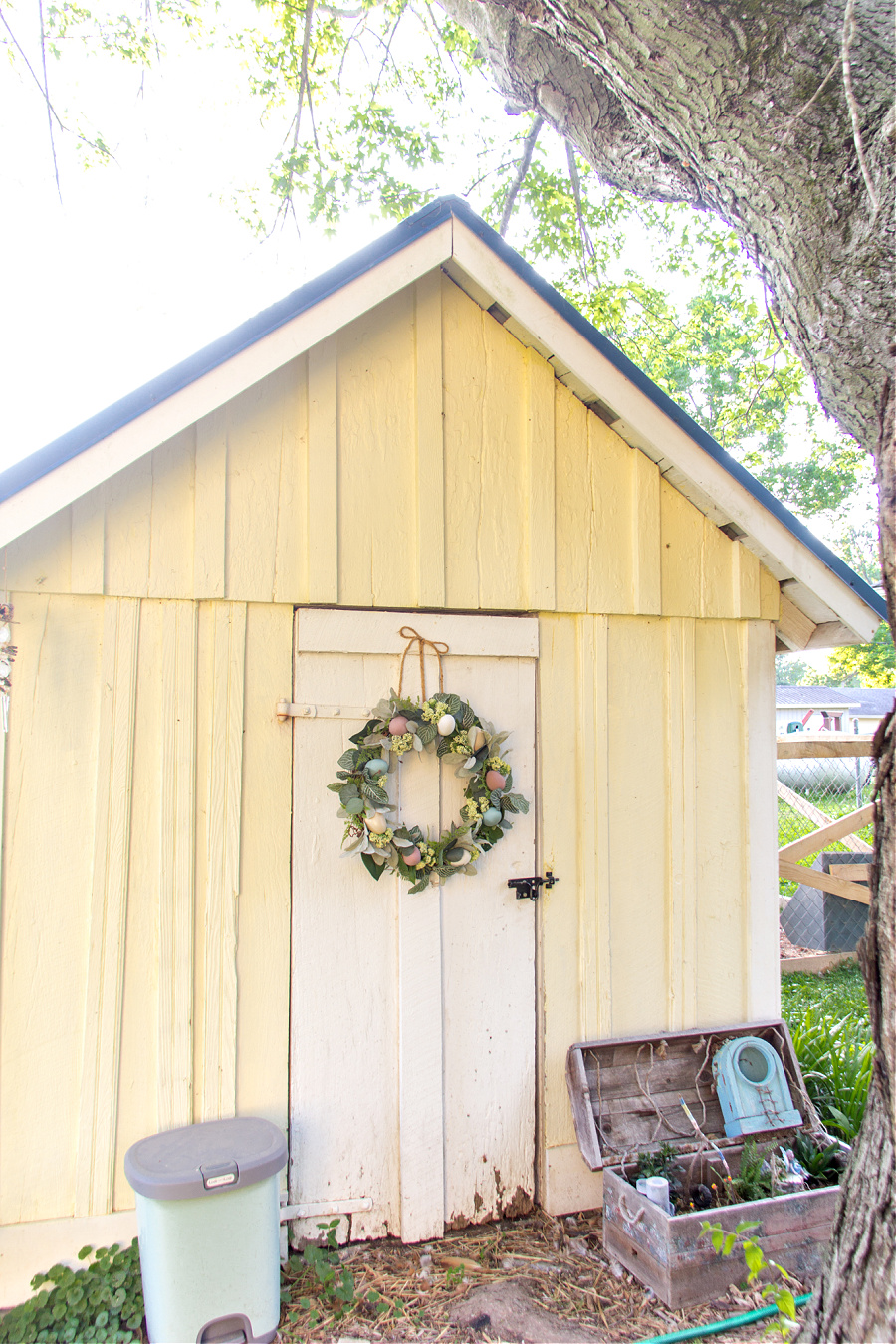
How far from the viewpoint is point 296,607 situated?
318 centimetres

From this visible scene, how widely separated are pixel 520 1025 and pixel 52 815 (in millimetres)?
2061

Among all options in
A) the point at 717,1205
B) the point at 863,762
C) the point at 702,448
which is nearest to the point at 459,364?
the point at 702,448

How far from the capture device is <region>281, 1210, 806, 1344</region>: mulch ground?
270 centimetres

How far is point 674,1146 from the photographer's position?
333cm

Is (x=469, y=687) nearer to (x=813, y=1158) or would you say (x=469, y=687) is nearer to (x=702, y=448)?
(x=702, y=448)

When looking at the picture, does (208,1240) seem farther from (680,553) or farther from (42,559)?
(680,553)

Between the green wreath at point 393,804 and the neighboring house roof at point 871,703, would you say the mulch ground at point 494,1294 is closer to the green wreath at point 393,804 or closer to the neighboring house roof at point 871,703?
the green wreath at point 393,804

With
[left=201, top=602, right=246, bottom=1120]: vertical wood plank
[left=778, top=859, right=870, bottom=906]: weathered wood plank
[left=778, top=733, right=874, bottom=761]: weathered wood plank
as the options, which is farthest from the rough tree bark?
[left=778, top=859, right=870, bottom=906]: weathered wood plank

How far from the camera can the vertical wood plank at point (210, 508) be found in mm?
3027

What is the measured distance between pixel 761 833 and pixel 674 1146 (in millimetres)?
1390

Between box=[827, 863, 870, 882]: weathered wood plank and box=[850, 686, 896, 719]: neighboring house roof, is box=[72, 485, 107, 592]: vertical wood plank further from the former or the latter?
box=[850, 686, 896, 719]: neighboring house roof

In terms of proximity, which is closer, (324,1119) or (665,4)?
(665,4)

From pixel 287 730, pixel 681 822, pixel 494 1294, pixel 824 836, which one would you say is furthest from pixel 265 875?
pixel 824 836

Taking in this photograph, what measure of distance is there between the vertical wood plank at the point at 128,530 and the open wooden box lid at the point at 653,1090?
8.56ft
